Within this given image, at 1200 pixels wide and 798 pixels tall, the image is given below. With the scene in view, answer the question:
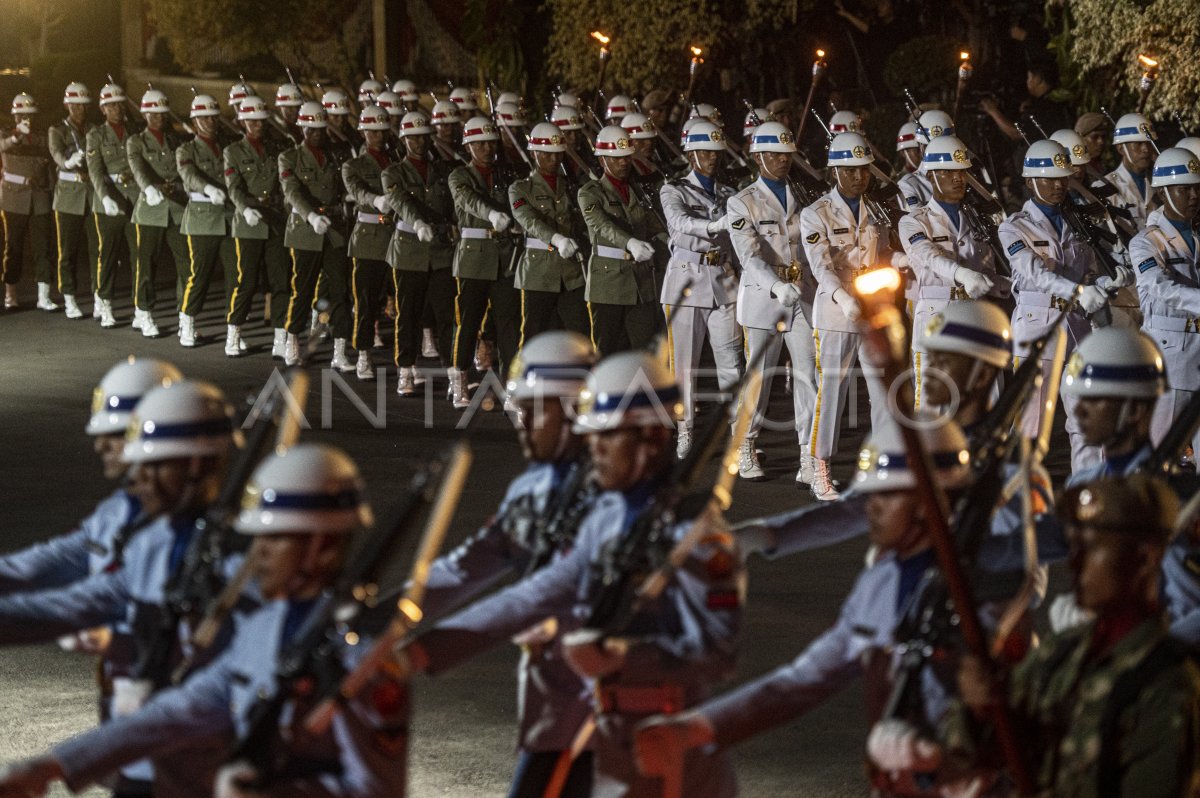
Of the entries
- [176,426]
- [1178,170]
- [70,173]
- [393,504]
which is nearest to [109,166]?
[70,173]

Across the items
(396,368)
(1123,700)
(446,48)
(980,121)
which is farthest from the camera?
(446,48)

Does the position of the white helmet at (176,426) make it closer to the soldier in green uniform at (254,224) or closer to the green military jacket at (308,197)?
the green military jacket at (308,197)

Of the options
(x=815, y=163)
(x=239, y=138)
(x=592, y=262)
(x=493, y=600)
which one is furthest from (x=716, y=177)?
(x=493, y=600)

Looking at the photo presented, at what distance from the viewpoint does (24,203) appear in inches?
787

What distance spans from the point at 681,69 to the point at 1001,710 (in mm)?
17967

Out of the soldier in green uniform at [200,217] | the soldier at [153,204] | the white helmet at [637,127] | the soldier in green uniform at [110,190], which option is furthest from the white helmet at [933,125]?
the soldier in green uniform at [110,190]

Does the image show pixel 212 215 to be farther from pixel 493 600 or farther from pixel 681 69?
pixel 493 600

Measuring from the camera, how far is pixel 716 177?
14.5 meters

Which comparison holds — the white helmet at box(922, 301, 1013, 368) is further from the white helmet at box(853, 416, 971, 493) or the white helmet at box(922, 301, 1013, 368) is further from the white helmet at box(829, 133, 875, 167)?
the white helmet at box(829, 133, 875, 167)

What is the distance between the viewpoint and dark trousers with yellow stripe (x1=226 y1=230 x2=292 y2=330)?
17.5 m

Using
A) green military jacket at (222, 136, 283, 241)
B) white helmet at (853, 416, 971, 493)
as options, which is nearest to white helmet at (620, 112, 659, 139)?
green military jacket at (222, 136, 283, 241)

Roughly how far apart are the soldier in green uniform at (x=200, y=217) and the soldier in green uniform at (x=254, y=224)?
17cm

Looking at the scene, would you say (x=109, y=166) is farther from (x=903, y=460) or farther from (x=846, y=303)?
(x=903, y=460)

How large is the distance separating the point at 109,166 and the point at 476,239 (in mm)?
5068
